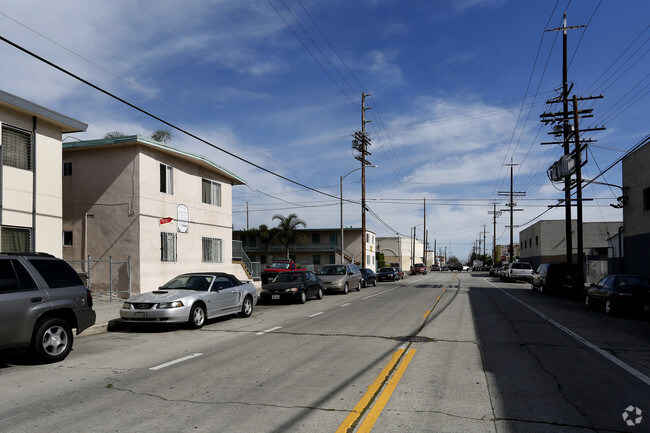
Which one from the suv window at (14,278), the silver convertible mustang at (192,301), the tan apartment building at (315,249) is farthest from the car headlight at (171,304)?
the tan apartment building at (315,249)

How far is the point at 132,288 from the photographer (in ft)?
62.5

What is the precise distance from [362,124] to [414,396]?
34.3 m

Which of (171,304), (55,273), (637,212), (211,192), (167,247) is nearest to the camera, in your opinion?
(55,273)

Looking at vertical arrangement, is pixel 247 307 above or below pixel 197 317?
below

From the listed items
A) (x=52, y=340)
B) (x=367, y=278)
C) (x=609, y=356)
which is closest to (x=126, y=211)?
(x=52, y=340)

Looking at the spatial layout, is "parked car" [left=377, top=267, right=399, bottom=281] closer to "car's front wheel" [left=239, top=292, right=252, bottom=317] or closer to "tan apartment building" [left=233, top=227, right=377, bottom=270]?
"tan apartment building" [left=233, top=227, right=377, bottom=270]

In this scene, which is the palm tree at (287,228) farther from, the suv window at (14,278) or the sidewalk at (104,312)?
the suv window at (14,278)

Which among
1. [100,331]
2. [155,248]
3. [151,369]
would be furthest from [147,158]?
[151,369]

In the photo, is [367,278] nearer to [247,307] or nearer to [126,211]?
[126,211]

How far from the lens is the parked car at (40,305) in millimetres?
7477

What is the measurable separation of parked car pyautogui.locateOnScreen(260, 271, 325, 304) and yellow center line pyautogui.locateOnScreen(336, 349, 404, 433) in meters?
11.0

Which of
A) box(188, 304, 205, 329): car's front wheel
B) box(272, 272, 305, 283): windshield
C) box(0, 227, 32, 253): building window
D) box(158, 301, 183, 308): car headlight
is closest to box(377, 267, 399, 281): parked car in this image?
box(272, 272, 305, 283): windshield

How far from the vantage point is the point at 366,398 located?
19.3 feet

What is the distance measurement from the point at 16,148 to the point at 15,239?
280cm
